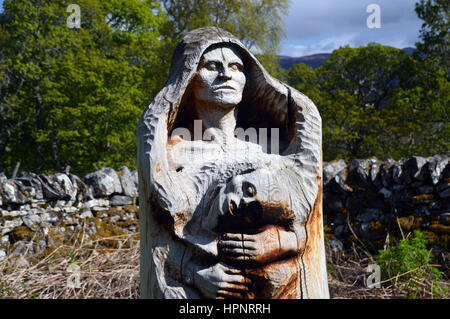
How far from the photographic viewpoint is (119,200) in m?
6.45

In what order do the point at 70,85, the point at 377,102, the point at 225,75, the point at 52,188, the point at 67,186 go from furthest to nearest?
the point at 377,102 → the point at 70,85 → the point at 67,186 → the point at 52,188 → the point at 225,75

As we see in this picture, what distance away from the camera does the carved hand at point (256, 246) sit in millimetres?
2568

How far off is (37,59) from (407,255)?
15.5 m

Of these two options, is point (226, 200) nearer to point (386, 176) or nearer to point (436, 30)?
point (386, 176)

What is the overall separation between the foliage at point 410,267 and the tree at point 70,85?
12166mm

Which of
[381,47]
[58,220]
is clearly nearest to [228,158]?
[58,220]

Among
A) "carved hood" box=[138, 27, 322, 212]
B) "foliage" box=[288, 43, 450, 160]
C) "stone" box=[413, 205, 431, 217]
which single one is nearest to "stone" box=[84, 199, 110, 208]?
"carved hood" box=[138, 27, 322, 212]

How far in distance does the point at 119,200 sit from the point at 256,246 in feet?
13.8

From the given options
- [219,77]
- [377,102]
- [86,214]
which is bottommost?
[86,214]

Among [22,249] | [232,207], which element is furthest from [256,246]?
[22,249]

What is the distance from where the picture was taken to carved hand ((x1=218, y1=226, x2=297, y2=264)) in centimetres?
257

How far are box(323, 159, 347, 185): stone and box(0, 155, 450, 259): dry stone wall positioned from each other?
0.02 meters

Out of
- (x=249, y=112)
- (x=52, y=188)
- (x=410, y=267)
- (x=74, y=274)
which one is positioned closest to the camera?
(x=249, y=112)
